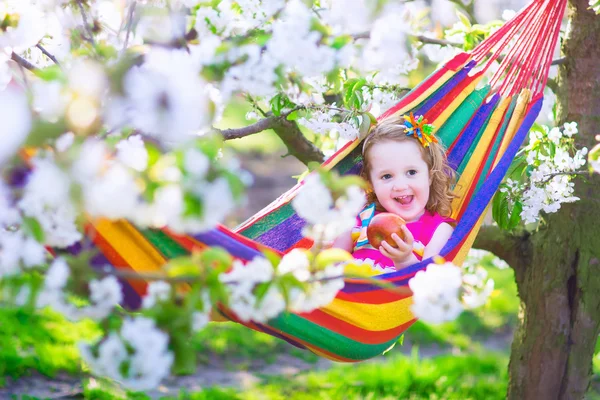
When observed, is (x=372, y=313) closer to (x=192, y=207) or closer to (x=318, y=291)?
(x=318, y=291)

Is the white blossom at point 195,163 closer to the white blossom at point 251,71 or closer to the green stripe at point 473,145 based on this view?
the white blossom at point 251,71

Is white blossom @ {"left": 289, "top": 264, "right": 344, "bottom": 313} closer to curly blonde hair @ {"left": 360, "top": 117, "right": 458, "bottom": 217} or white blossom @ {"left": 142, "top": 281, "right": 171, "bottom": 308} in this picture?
white blossom @ {"left": 142, "top": 281, "right": 171, "bottom": 308}

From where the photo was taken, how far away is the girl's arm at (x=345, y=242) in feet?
7.43

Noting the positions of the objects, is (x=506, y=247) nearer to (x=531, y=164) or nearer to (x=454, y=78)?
(x=531, y=164)

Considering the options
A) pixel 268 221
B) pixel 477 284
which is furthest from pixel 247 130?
pixel 477 284

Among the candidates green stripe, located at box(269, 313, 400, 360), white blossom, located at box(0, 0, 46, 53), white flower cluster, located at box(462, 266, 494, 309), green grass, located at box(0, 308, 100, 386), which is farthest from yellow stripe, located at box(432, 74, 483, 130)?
green grass, located at box(0, 308, 100, 386)

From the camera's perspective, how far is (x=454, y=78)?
221 cm

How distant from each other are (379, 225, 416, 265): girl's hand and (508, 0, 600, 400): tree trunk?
0.48 meters

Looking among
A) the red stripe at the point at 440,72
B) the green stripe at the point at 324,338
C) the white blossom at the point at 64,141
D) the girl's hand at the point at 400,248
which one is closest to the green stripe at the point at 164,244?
the green stripe at the point at 324,338

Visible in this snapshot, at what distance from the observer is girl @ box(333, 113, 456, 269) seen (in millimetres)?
2182

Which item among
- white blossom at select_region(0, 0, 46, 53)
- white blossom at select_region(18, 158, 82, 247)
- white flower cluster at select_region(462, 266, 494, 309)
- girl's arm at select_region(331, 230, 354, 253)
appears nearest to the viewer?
white blossom at select_region(18, 158, 82, 247)

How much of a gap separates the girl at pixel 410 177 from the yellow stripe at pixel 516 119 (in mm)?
188

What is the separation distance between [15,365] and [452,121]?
1.82 m

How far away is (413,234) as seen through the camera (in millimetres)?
2207
